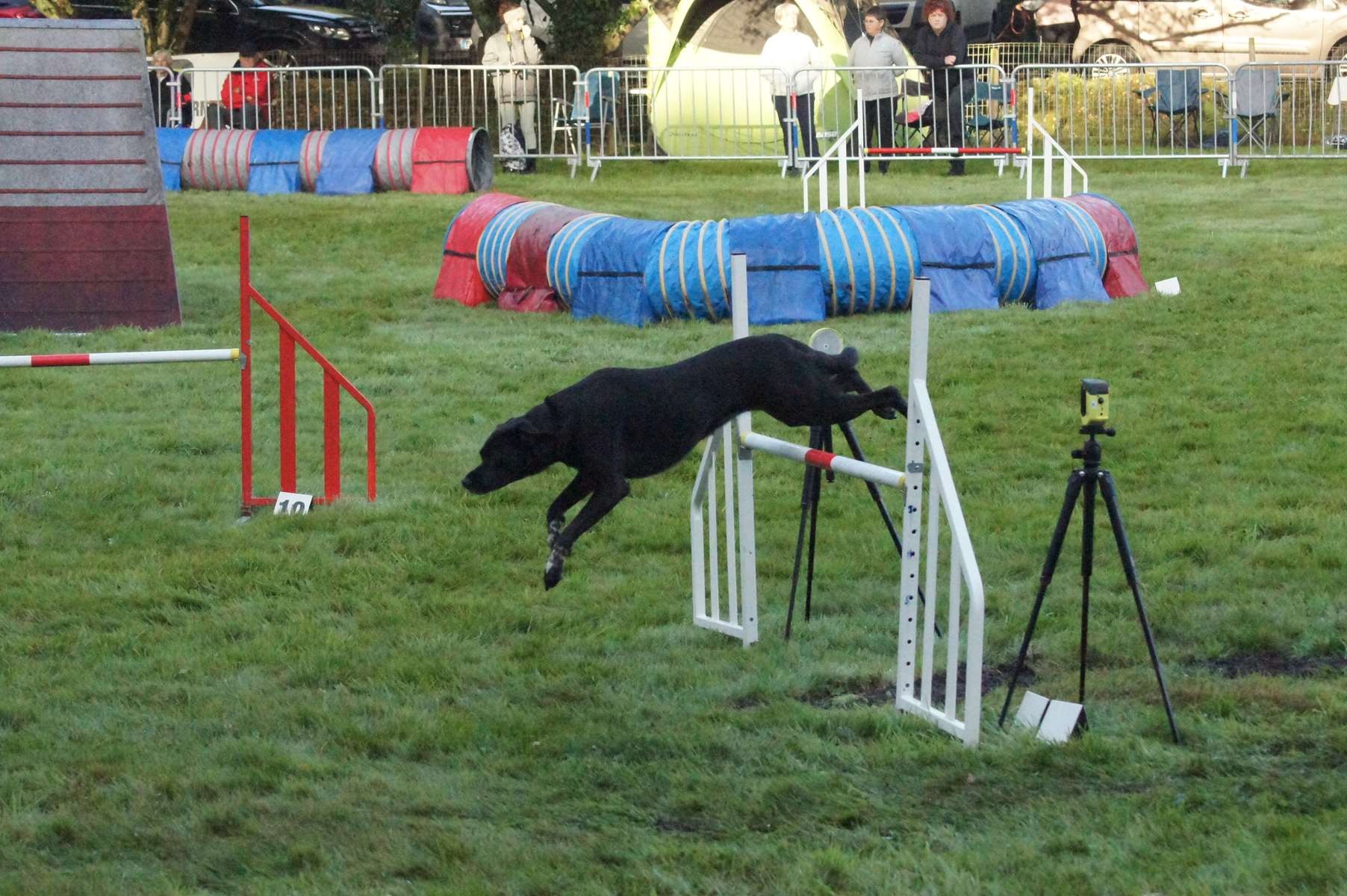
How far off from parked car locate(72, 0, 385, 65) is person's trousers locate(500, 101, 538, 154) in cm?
667

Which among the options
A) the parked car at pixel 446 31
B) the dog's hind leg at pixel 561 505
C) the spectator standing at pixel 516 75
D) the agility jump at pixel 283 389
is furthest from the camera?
the parked car at pixel 446 31

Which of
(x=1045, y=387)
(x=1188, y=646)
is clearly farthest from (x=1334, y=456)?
(x=1188, y=646)

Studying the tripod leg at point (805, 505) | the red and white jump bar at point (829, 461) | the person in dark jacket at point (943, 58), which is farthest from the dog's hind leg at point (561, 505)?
the person in dark jacket at point (943, 58)

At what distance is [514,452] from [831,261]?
7.01 metres

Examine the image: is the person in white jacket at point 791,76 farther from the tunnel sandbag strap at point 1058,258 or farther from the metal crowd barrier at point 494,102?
the tunnel sandbag strap at point 1058,258

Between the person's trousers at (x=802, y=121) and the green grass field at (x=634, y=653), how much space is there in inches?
291

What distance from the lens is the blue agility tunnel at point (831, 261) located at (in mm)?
12078

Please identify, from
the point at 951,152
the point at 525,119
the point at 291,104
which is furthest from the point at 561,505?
the point at 291,104

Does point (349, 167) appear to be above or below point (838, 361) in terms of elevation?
above

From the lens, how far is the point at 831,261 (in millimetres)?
12133

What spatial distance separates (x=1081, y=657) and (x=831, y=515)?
2.99 meters

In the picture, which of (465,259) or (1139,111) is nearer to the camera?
(465,259)

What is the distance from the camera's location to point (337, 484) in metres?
8.16

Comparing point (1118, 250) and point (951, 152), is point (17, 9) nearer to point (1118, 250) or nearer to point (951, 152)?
point (951, 152)
